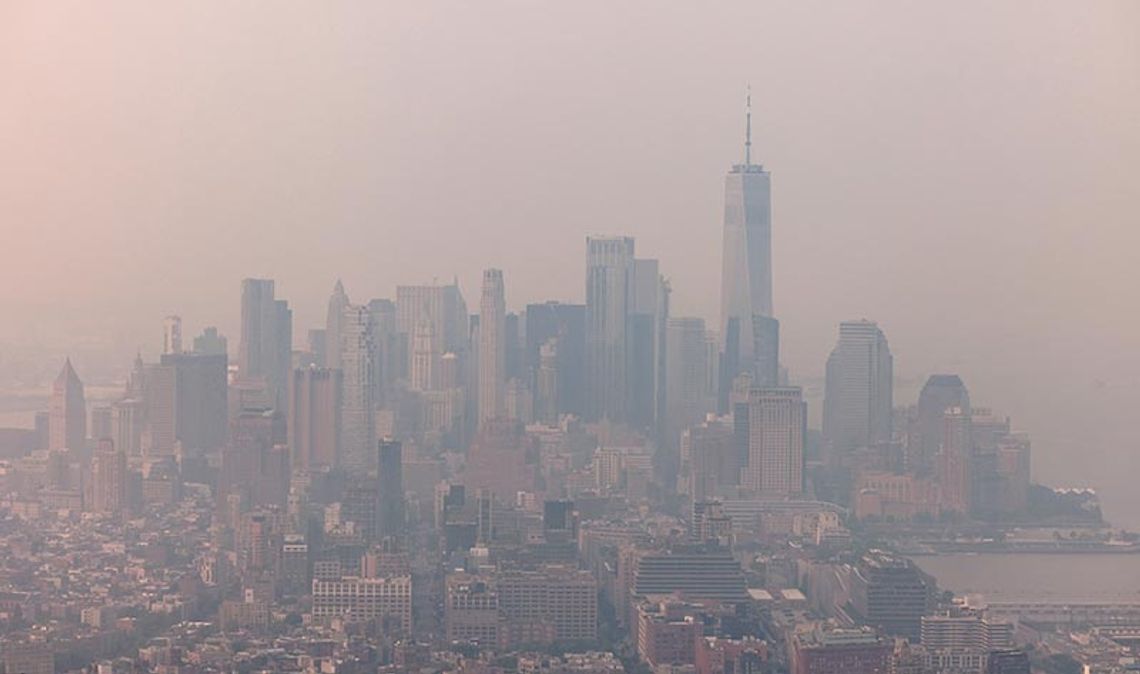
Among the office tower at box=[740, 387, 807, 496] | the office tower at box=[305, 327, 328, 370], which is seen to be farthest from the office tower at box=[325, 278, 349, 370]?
the office tower at box=[740, 387, 807, 496]

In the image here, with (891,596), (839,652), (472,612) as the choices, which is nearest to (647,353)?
(891,596)

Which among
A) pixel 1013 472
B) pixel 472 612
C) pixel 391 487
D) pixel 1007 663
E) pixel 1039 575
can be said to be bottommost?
pixel 1007 663

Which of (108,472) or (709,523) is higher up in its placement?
(108,472)

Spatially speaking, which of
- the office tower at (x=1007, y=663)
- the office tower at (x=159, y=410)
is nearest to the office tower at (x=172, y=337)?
the office tower at (x=159, y=410)

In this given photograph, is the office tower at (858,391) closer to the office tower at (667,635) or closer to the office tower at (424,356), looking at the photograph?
the office tower at (424,356)

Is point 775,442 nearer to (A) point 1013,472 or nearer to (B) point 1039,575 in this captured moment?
(A) point 1013,472

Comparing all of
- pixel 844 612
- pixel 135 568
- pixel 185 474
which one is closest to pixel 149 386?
pixel 185 474
